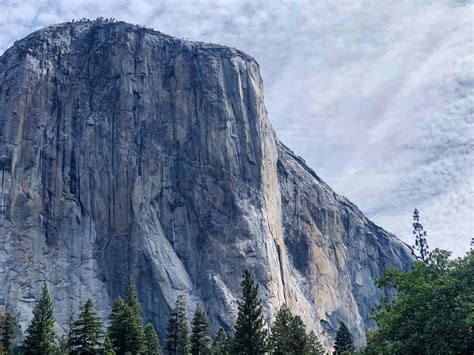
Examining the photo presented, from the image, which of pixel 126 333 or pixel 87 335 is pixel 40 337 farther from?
pixel 126 333

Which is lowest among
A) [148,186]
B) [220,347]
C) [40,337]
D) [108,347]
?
[108,347]

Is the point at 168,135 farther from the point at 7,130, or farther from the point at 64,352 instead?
the point at 64,352

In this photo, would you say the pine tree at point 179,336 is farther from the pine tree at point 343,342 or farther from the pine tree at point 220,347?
the pine tree at point 343,342

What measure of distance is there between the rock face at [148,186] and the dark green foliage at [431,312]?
68.4 m

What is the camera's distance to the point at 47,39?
12244 cm

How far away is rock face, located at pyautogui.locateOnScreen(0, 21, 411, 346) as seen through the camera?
339ft

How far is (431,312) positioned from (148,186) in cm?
8792

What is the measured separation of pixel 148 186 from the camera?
11300cm

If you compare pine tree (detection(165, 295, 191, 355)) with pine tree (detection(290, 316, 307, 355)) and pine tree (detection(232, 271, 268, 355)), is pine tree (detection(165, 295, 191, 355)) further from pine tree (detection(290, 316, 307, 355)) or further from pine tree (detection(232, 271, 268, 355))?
pine tree (detection(232, 271, 268, 355))

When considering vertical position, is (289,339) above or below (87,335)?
below

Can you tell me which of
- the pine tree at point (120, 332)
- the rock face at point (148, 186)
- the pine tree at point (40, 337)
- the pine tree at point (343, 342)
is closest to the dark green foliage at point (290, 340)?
the pine tree at point (120, 332)

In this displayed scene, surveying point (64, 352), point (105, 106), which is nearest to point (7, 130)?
point (105, 106)

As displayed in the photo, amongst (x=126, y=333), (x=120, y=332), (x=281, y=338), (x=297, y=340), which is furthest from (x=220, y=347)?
(x=120, y=332)

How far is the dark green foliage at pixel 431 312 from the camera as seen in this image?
27703 millimetres
